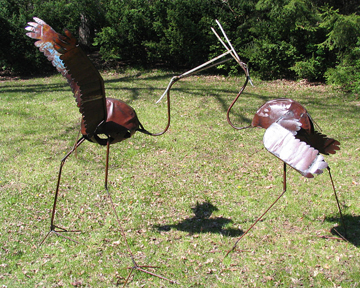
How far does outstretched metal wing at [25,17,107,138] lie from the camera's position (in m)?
2.53

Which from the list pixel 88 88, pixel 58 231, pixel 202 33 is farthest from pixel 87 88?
pixel 202 33

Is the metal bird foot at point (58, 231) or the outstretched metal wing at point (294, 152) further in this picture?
the metal bird foot at point (58, 231)

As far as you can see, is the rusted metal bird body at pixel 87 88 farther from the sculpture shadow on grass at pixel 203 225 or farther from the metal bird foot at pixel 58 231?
the sculpture shadow on grass at pixel 203 225

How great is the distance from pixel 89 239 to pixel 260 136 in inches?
159

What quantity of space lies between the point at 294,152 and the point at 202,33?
28.9 feet

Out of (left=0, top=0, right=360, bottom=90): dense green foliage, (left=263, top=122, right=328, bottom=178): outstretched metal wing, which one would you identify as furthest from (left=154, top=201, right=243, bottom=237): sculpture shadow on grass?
(left=0, top=0, right=360, bottom=90): dense green foliage

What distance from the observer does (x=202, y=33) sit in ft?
35.4

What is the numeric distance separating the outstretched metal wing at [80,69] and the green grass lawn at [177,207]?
1461 millimetres

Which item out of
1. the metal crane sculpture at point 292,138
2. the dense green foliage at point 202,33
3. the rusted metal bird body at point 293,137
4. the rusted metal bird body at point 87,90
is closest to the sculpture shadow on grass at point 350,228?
the metal crane sculpture at point 292,138

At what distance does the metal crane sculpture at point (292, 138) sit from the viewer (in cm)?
268

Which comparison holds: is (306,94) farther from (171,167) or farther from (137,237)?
(137,237)

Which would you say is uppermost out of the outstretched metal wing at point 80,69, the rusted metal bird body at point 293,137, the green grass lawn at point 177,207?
the outstretched metal wing at point 80,69

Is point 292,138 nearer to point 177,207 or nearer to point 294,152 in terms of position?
point 294,152

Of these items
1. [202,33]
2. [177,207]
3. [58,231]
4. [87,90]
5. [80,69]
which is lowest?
[177,207]
